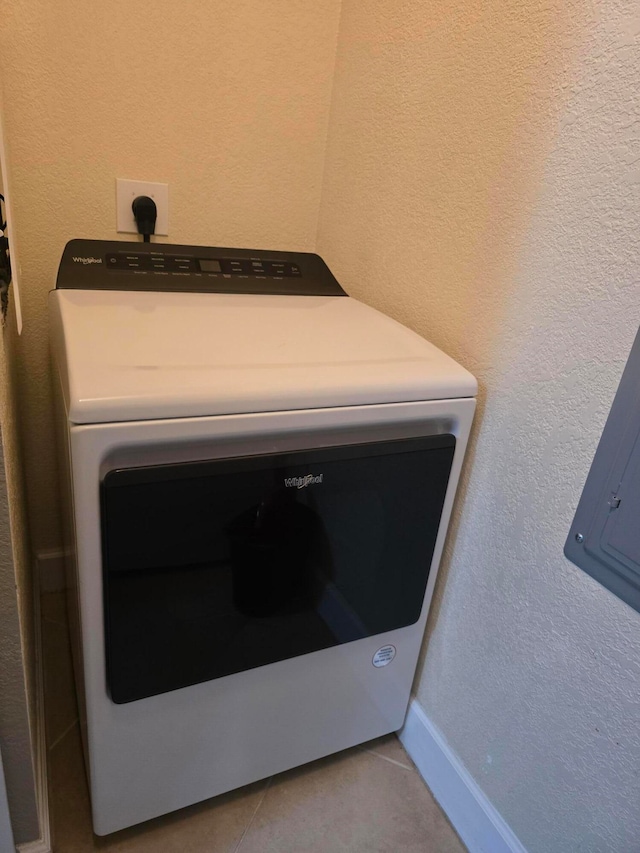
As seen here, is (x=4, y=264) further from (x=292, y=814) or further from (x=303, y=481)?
(x=292, y=814)

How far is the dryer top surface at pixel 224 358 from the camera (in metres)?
0.67

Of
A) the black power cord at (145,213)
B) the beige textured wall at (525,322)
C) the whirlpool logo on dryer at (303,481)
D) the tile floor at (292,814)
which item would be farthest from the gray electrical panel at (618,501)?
the black power cord at (145,213)

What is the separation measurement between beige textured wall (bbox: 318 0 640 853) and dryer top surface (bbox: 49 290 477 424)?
0.11 meters

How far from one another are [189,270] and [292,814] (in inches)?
38.8

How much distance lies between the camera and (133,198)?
1.19 meters

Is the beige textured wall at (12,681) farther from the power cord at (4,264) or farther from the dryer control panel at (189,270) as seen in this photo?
the dryer control panel at (189,270)

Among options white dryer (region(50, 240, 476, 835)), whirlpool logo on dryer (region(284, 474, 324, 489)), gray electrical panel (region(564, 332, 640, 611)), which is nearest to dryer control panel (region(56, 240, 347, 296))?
white dryer (region(50, 240, 476, 835))

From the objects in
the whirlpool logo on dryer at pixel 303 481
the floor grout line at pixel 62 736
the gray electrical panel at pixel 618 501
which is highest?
the gray electrical panel at pixel 618 501

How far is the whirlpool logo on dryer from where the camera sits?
0.78 metres

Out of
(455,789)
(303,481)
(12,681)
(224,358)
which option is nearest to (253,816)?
(455,789)

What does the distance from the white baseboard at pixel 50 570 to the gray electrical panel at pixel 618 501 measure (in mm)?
1163

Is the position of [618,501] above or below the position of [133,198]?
below

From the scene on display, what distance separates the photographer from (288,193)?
4.32ft

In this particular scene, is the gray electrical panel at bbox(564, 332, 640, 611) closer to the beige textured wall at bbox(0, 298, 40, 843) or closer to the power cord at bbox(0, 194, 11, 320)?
the beige textured wall at bbox(0, 298, 40, 843)
